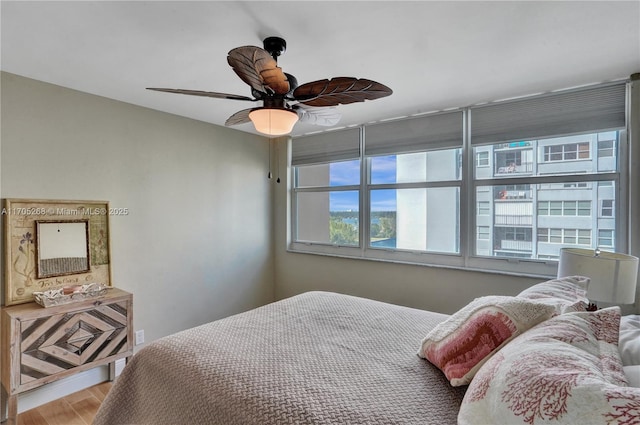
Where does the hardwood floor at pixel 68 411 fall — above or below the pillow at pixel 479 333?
below

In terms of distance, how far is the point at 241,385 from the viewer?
3.88 feet

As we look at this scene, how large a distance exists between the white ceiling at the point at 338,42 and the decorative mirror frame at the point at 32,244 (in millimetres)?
947

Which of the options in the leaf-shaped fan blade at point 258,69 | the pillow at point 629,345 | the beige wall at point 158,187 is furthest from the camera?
the beige wall at point 158,187

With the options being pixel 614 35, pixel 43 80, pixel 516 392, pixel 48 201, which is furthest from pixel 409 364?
pixel 43 80

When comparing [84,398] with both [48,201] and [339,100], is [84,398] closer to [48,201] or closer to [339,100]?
[48,201]

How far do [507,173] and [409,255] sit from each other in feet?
3.92

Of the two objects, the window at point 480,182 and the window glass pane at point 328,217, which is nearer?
the window at point 480,182

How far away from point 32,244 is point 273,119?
2090 mm

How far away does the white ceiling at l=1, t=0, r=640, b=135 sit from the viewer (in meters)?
1.57

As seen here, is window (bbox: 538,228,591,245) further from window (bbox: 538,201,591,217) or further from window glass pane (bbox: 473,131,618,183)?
window glass pane (bbox: 473,131,618,183)

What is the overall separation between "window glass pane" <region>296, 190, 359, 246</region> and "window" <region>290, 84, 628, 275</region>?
14 mm

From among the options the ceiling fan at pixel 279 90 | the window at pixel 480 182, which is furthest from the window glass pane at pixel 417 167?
the ceiling fan at pixel 279 90

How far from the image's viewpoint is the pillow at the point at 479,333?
3.63 ft

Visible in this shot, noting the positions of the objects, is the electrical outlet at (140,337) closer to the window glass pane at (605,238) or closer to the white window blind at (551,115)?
the white window blind at (551,115)
